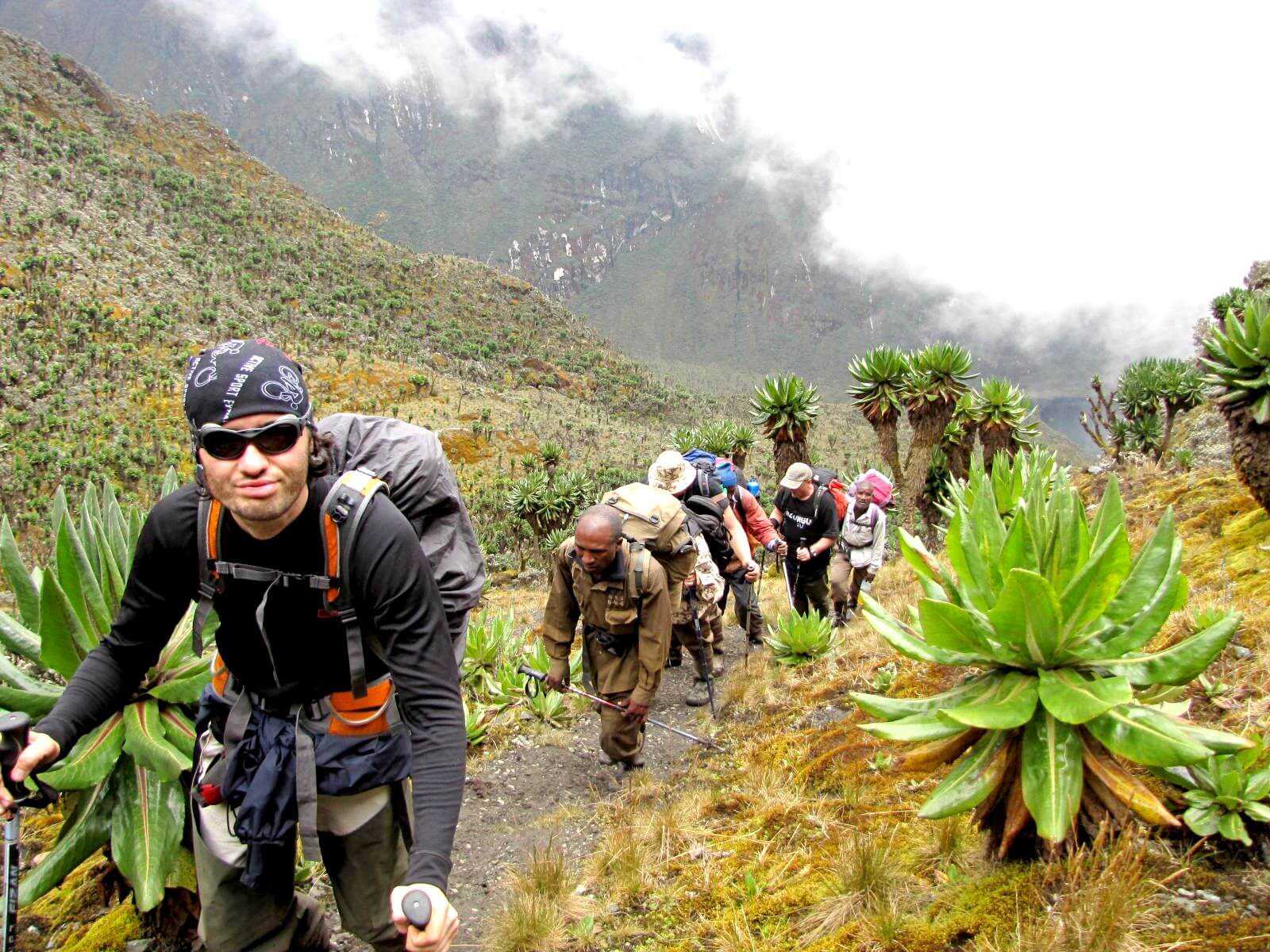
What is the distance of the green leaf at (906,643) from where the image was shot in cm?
273

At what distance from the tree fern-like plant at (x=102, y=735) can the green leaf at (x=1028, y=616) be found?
123 inches

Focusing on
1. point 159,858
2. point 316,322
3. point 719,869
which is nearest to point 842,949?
point 719,869

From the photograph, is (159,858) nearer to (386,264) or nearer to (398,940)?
(398,940)

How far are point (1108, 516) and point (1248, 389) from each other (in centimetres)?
320

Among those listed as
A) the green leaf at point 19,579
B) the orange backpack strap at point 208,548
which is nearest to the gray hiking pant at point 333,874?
the orange backpack strap at point 208,548

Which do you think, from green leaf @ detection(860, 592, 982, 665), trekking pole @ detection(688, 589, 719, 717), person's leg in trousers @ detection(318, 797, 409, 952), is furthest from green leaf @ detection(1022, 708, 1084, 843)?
trekking pole @ detection(688, 589, 719, 717)

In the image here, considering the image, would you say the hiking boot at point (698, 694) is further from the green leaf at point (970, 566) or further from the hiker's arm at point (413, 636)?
the hiker's arm at point (413, 636)

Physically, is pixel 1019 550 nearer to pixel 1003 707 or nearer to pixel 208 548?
pixel 1003 707

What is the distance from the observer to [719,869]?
3602 millimetres

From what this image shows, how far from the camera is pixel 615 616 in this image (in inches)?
190

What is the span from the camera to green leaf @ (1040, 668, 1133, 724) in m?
2.18

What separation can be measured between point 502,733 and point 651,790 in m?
2.04

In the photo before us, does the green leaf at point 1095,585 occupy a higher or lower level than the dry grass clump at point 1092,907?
higher

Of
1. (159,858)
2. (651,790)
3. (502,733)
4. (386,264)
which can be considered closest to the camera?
(159,858)
